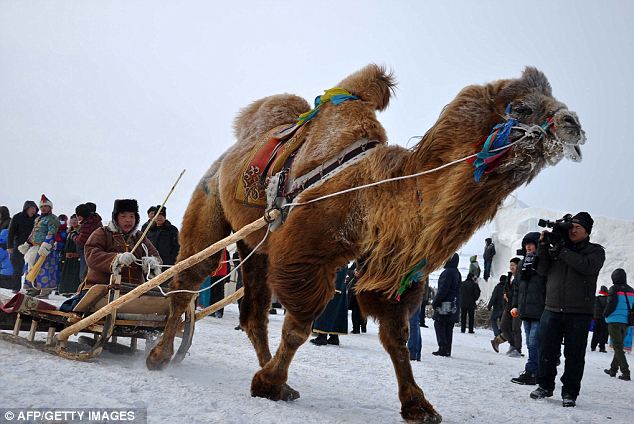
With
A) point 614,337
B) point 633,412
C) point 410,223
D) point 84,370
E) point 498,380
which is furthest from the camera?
point 614,337

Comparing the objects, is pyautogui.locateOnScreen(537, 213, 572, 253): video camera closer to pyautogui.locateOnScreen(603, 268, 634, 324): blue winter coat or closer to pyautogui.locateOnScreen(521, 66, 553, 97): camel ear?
pyautogui.locateOnScreen(521, 66, 553, 97): camel ear

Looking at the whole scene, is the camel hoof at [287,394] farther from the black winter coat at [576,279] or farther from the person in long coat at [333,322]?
the person in long coat at [333,322]

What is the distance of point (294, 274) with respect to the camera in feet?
14.7

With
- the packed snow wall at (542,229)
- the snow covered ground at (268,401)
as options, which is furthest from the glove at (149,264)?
the packed snow wall at (542,229)

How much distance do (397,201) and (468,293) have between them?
13494 mm

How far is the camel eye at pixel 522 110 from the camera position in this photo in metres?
4.04

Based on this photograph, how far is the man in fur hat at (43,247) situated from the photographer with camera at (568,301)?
1100 cm

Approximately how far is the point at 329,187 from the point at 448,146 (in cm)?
94

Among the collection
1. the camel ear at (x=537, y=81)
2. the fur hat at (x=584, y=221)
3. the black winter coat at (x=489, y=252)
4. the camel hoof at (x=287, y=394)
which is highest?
the black winter coat at (x=489, y=252)

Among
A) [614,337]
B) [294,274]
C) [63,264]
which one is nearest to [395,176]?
[294,274]

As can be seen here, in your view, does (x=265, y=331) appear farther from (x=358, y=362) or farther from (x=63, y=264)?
(x=63, y=264)

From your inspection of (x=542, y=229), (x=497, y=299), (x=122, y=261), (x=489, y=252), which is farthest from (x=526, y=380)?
(x=542, y=229)

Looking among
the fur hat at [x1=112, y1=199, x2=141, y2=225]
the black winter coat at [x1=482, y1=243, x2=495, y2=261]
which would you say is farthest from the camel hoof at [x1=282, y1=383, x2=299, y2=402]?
the black winter coat at [x1=482, y1=243, x2=495, y2=261]

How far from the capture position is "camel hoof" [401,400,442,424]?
→ 14.5 feet
